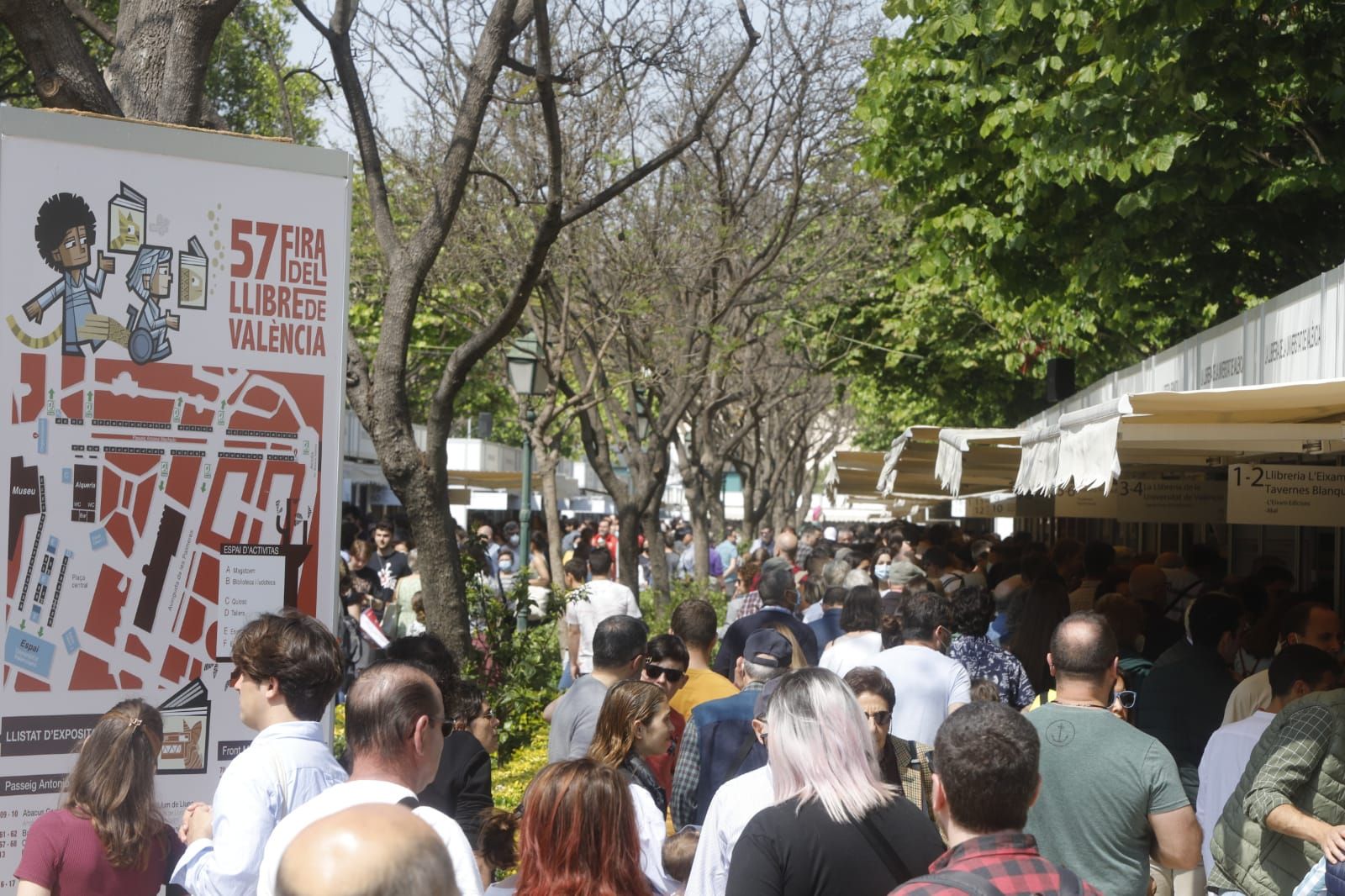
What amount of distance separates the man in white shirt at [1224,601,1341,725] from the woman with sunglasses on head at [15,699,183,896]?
4035 mm

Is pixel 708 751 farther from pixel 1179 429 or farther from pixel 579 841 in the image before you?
pixel 1179 429

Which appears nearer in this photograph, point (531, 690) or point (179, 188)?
point (179, 188)

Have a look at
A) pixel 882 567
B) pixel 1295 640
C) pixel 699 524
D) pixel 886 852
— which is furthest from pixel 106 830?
pixel 699 524

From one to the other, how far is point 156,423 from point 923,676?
3.49m

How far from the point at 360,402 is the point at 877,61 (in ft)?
28.1

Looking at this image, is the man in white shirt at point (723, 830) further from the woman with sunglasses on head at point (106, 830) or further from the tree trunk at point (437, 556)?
the tree trunk at point (437, 556)

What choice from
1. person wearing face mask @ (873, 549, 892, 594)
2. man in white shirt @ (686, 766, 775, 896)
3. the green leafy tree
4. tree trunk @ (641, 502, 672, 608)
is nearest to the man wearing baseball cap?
man in white shirt @ (686, 766, 775, 896)

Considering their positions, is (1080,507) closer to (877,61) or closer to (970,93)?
(970,93)

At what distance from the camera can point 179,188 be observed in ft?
16.6

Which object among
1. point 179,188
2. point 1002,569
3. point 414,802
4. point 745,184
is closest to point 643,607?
point 745,184

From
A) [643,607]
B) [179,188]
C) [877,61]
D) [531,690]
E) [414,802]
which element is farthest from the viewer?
[643,607]

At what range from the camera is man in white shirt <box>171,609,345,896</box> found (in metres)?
3.75

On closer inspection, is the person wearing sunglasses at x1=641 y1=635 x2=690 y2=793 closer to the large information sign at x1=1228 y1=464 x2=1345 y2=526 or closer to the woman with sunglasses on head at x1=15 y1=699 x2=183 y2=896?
the woman with sunglasses on head at x1=15 y1=699 x2=183 y2=896

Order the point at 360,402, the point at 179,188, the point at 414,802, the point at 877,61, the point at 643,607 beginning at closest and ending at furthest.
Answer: the point at 414,802 < the point at 179,188 < the point at 360,402 < the point at 877,61 < the point at 643,607
